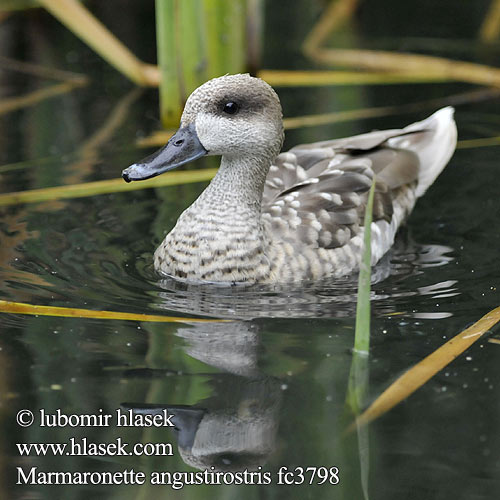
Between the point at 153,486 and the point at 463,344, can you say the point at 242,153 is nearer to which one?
the point at 463,344

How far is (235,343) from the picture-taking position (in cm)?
511

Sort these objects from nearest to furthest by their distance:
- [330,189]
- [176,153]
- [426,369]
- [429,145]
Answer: [426,369] → [176,153] → [330,189] → [429,145]

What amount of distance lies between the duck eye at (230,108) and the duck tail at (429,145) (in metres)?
1.69

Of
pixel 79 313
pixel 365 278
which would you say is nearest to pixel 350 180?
pixel 79 313

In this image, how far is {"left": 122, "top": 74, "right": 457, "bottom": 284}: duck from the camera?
18.9 feet

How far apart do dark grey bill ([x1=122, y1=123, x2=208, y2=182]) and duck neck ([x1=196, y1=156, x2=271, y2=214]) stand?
0.29 meters

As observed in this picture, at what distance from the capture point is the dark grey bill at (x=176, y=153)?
568 cm

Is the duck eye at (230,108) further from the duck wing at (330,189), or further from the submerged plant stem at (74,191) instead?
the submerged plant stem at (74,191)

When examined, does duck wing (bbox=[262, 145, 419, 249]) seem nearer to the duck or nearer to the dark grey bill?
the duck

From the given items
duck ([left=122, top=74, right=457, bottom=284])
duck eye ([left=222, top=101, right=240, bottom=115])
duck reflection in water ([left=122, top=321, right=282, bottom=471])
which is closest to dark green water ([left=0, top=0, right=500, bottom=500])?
duck reflection in water ([left=122, top=321, right=282, bottom=471])

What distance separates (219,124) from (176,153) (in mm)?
277

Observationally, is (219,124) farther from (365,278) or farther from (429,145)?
(429,145)

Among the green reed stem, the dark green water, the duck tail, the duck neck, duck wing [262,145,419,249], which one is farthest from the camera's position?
the duck tail

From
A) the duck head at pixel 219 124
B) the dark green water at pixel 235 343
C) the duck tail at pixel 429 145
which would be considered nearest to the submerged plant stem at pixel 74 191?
the dark green water at pixel 235 343
